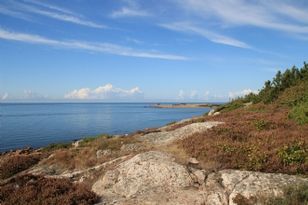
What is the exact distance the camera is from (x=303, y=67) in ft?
142

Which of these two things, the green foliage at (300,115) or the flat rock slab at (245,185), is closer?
the flat rock slab at (245,185)

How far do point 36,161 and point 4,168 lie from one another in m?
2.36

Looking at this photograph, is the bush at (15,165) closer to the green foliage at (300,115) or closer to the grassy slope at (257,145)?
the grassy slope at (257,145)

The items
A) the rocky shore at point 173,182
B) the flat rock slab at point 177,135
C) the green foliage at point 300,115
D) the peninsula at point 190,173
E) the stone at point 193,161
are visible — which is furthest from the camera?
the green foliage at point 300,115

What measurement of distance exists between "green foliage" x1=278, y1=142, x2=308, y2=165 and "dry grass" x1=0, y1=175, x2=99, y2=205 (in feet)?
26.5

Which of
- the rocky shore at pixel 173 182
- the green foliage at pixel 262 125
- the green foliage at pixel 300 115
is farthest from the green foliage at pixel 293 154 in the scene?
the green foliage at pixel 300 115

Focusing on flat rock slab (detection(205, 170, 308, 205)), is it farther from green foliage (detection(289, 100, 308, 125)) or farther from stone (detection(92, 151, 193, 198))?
green foliage (detection(289, 100, 308, 125))

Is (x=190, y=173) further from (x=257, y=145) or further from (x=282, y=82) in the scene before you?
(x=282, y=82)

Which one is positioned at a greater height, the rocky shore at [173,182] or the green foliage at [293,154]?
the green foliage at [293,154]

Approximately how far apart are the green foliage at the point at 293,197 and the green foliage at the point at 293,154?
3.12 meters

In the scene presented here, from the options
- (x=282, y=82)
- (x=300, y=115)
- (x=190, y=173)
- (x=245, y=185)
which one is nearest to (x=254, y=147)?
(x=190, y=173)

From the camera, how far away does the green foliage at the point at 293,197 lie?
399 inches

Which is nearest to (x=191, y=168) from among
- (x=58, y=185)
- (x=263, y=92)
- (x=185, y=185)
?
(x=185, y=185)

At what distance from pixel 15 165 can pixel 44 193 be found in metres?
9.31
